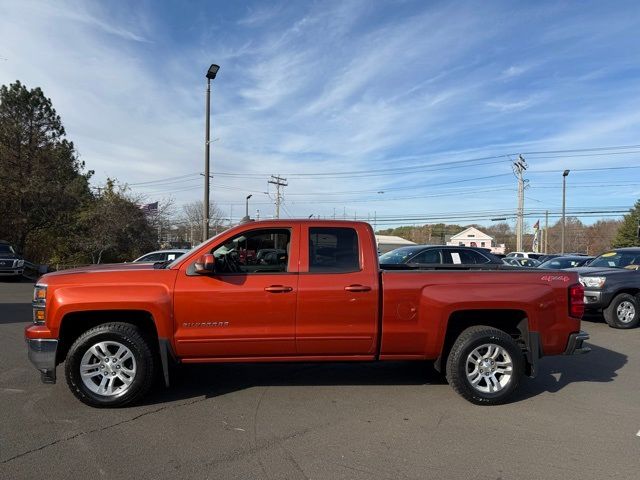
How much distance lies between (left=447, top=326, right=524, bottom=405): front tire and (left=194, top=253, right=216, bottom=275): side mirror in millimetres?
2647

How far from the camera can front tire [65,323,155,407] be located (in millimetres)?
4695

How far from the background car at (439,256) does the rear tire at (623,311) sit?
8.60 feet

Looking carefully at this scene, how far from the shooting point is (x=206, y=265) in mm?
4668


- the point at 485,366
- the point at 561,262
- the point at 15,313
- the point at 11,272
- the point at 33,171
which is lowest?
the point at 15,313

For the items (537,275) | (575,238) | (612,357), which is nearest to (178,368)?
(537,275)

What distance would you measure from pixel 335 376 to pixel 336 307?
4.82 feet

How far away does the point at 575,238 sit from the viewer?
98812 mm

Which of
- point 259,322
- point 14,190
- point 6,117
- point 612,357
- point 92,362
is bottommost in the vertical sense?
point 612,357

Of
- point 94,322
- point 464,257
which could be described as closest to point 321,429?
point 94,322

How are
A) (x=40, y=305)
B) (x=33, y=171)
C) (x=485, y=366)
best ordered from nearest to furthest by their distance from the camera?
1. (x=40, y=305)
2. (x=485, y=366)
3. (x=33, y=171)

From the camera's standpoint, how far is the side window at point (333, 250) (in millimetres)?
5051

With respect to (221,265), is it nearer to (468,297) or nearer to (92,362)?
(92,362)

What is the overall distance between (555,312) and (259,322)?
3163 millimetres

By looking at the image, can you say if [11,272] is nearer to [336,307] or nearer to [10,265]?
[10,265]
